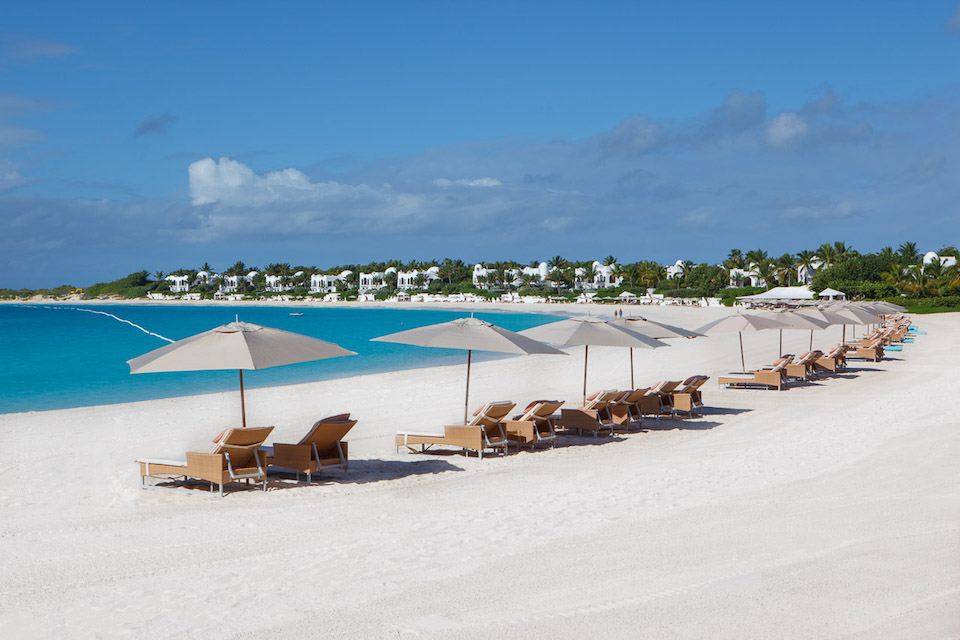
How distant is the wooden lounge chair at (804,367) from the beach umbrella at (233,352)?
1164cm

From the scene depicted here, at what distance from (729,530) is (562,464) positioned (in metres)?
3.07

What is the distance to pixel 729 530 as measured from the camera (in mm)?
6070

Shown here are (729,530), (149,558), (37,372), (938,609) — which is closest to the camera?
(938,609)

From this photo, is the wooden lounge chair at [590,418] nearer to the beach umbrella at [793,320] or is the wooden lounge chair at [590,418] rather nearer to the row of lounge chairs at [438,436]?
the row of lounge chairs at [438,436]

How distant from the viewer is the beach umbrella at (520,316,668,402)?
1062cm

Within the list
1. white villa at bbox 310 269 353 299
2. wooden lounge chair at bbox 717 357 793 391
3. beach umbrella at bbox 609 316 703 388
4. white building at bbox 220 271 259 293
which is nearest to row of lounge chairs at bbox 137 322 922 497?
beach umbrella at bbox 609 316 703 388

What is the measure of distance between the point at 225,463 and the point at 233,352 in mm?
1038

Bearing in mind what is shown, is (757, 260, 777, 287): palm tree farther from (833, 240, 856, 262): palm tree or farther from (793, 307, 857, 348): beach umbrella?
(793, 307, 857, 348): beach umbrella

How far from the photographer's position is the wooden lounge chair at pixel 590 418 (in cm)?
1080

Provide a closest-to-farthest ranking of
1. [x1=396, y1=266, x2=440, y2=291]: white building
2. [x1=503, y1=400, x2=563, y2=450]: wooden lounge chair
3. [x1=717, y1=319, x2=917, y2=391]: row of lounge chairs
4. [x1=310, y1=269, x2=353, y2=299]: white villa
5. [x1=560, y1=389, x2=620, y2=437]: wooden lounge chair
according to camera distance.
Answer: [x1=503, y1=400, x2=563, y2=450]: wooden lounge chair → [x1=560, y1=389, x2=620, y2=437]: wooden lounge chair → [x1=717, y1=319, x2=917, y2=391]: row of lounge chairs → [x1=396, y1=266, x2=440, y2=291]: white building → [x1=310, y1=269, x2=353, y2=299]: white villa

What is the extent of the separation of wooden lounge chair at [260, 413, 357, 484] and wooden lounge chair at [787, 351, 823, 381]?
11523 mm

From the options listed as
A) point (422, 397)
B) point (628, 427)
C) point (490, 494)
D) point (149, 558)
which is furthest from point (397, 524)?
point (422, 397)

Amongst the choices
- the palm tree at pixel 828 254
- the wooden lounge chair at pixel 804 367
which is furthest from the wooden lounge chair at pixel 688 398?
the palm tree at pixel 828 254

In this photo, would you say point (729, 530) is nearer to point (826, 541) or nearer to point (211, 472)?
point (826, 541)
